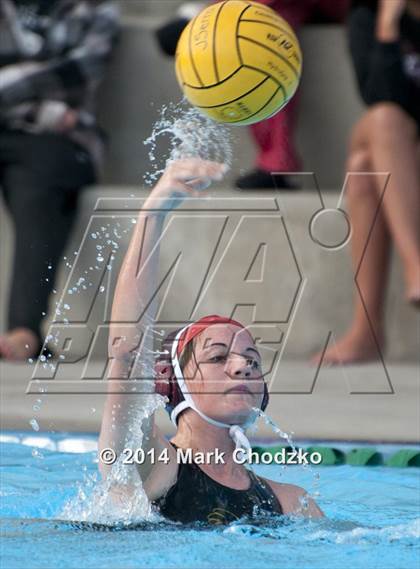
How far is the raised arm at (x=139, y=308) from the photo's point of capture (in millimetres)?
3266

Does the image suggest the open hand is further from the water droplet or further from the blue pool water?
the water droplet

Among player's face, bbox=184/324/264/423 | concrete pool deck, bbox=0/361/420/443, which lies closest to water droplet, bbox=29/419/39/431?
concrete pool deck, bbox=0/361/420/443

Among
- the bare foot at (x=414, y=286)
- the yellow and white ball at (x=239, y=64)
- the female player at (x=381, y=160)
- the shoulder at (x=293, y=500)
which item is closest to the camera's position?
the shoulder at (x=293, y=500)

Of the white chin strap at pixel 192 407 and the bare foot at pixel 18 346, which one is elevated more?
the white chin strap at pixel 192 407

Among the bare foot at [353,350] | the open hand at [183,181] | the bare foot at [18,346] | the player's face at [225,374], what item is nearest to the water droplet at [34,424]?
the bare foot at [18,346]

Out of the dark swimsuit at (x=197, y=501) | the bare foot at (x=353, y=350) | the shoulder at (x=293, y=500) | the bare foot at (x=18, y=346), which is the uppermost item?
the dark swimsuit at (x=197, y=501)

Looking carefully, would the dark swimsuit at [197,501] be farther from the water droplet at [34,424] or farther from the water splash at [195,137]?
the water droplet at [34,424]

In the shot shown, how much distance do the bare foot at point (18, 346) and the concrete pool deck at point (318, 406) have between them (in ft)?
0.17

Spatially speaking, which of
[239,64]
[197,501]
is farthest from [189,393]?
[239,64]

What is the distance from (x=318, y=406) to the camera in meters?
5.36

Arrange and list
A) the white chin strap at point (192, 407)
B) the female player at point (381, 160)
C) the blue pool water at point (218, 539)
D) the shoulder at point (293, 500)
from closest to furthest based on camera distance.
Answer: the blue pool water at point (218, 539) → the white chin strap at point (192, 407) → the shoulder at point (293, 500) → the female player at point (381, 160)

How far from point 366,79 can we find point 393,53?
18 cm

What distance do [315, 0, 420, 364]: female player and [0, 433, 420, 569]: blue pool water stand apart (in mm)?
1827

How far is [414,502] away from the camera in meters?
4.27
